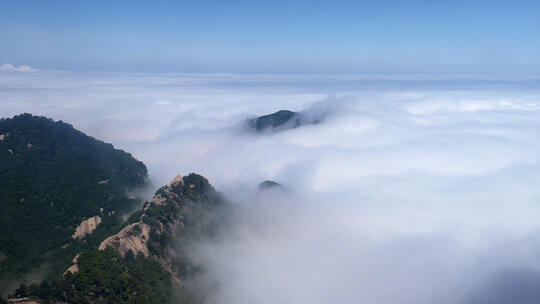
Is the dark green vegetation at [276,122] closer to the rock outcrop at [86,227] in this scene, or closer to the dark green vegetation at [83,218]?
the dark green vegetation at [83,218]

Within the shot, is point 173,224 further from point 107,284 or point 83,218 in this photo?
point 83,218

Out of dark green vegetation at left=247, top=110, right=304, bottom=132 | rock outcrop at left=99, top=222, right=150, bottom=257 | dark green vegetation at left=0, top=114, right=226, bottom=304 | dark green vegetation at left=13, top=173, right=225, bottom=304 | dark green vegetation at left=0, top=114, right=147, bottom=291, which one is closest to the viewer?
dark green vegetation at left=13, top=173, right=225, bottom=304

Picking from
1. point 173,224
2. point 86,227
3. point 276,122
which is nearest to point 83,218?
point 86,227

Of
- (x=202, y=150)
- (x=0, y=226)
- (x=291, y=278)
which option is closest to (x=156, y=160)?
(x=202, y=150)

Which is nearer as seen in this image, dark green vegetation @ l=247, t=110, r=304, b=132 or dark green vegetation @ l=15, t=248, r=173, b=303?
dark green vegetation @ l=15, t=248, r=173, b=303

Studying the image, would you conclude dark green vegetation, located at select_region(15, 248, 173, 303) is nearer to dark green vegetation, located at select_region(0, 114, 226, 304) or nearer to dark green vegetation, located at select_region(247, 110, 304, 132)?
dark green vegetation, located at select_region(0, 114, 226, 304)

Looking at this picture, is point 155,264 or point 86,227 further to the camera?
point 86,227

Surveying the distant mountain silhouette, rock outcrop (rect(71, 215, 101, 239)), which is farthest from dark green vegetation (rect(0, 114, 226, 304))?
the distant mountain silhouette
